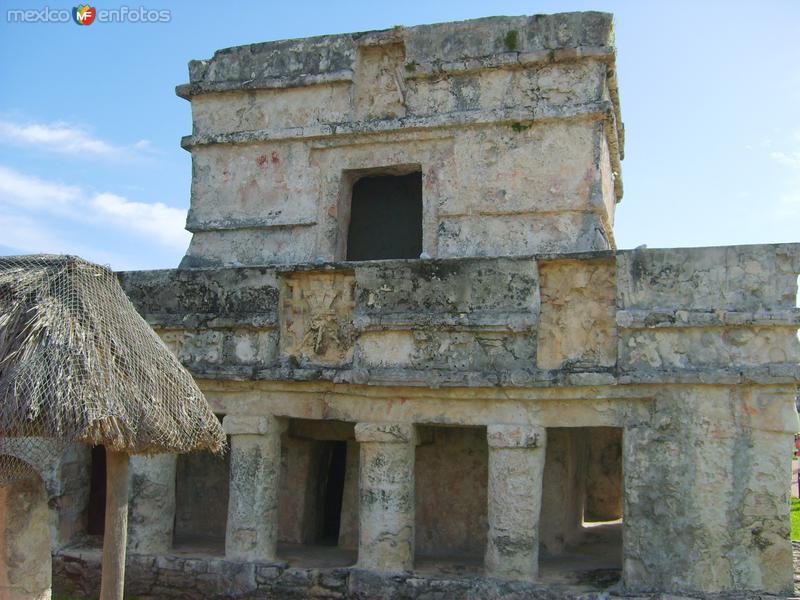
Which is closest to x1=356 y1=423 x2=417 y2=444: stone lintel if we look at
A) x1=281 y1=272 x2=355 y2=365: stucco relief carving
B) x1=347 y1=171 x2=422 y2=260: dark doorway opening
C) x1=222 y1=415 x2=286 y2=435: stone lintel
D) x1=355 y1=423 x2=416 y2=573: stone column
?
x1=355 y1=423 x2=416 y2=573: stone column

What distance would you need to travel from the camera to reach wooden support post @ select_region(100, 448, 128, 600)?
507cm

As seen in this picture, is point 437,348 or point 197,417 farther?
point 437,348

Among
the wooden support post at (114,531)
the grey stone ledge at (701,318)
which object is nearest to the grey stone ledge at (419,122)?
the grey stone ledge at (701,318)

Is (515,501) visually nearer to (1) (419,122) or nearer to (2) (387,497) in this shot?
(2) (387,497)

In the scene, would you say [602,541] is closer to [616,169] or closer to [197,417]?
[616,169]

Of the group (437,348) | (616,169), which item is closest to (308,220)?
(437,348)

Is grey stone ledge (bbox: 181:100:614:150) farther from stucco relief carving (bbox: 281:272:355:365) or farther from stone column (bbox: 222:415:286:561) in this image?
stone column (bbox: 222:415:286:561)

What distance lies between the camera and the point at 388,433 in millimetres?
7539

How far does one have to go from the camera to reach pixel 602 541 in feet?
30.9

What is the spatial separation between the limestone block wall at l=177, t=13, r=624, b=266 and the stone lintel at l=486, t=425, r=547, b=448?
2.06 m

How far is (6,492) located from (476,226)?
5.23m

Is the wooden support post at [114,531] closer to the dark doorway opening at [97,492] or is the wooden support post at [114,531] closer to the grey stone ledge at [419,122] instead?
the dark doorway opening at [97,492]

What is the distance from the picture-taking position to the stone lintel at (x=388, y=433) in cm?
752

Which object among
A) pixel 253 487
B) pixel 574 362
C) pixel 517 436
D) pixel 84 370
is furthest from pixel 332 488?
pixel 84 370
